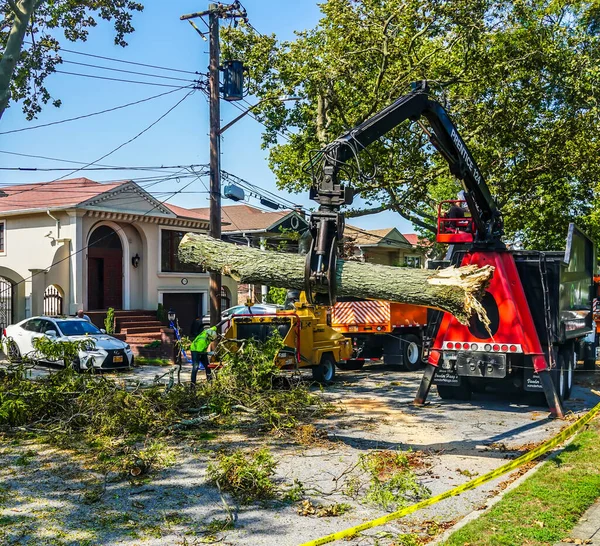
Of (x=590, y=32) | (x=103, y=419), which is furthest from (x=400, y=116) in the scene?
(x=590, y=32)

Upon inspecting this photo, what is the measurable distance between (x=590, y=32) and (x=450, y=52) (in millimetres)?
4883

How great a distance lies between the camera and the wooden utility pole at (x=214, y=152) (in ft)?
53.4

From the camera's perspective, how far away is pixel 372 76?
1967 centimetres

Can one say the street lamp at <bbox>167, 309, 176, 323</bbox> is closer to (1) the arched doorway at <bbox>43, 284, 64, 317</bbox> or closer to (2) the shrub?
(1) the arched doorway at <bbox>43, 284, 64, 317</bbox>

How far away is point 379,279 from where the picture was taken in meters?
8.26

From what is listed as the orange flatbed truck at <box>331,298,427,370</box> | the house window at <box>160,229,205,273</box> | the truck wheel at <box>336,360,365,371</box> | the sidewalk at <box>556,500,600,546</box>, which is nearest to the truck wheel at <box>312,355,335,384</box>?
the orange flatbed truck at <box>331,298,427,370</box>

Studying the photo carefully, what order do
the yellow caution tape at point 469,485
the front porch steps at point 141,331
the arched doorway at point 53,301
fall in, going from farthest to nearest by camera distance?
the arched doorway at point 53,301 → the front porch steps at point 141,331 → the yellow caution tape at point 469,485

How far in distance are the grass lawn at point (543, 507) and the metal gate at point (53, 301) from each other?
2011cm

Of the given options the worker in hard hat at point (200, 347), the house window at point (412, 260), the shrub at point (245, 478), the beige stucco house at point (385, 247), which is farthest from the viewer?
the house window at point (412, 260)

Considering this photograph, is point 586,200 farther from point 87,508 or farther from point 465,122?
point 87,508

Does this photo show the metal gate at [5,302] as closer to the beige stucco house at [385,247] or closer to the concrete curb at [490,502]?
the concrete curb at [490,502]

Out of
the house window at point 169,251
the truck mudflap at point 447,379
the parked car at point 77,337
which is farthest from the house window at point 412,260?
the truck mudflap at point 447,379

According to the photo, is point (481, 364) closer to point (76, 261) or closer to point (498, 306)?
point (498, 306)

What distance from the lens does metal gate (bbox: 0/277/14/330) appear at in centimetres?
2334
